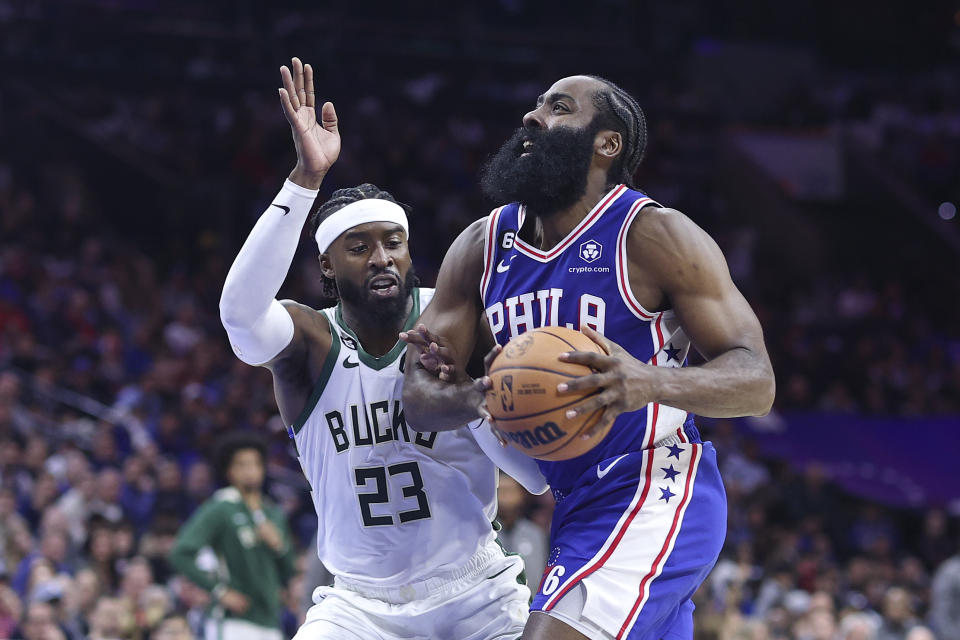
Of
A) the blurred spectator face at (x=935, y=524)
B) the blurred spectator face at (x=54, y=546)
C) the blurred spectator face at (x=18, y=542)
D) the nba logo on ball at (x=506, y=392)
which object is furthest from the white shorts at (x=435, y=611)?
the blurred spectator face at (x=935, y=524)

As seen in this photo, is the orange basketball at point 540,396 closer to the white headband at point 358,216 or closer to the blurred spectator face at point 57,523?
the white headband at point 358,216

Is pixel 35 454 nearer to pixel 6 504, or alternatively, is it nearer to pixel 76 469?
pixel 76 469

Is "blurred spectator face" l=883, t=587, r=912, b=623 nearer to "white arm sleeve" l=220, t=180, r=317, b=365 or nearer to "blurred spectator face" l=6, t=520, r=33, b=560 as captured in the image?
"blurred spectator face" l=6, t=520, r=33, b=560

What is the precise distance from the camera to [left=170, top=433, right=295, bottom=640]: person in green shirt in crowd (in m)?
7.79

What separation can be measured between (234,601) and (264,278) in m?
4.22

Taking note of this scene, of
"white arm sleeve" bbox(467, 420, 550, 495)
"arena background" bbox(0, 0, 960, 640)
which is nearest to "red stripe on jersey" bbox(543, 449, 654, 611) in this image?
"white arm sleeve" bbox(467, 420, 550, 495)

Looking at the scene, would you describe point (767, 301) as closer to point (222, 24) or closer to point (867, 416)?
point (867, 416)

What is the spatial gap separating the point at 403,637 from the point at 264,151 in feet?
42.9

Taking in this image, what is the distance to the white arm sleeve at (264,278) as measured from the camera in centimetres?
403

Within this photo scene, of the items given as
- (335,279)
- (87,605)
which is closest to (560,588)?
(335,279)

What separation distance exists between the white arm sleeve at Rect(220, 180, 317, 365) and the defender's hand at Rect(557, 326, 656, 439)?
1.25 metres

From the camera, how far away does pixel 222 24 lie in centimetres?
1814

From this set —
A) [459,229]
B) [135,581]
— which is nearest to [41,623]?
[135,581]

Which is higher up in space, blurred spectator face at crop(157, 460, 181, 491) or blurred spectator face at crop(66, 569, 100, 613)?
blurred spectator face at crop(157, 460, 181, 491)
